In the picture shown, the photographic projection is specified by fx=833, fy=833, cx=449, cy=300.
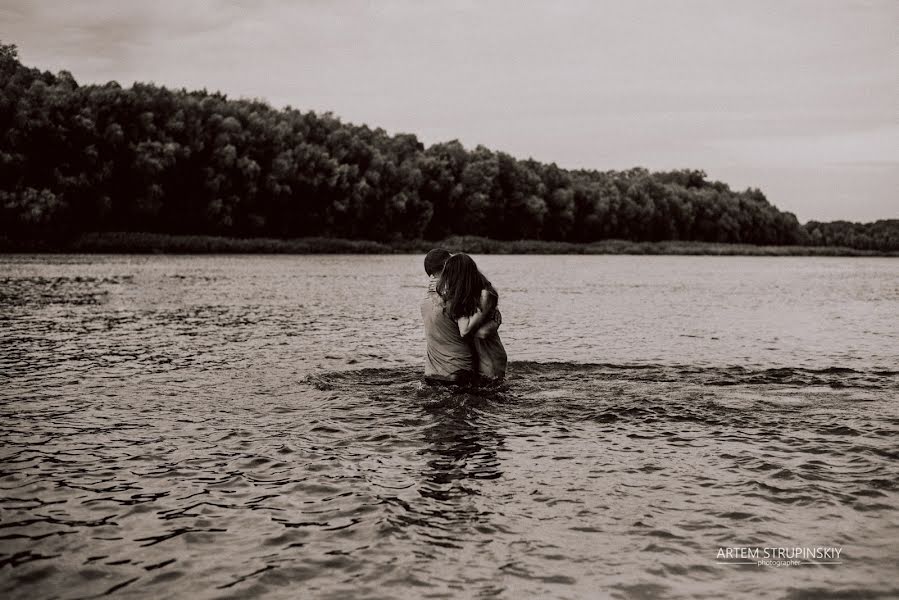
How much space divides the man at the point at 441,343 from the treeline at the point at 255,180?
75.9m

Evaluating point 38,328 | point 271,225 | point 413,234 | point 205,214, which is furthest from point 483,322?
point 413,234

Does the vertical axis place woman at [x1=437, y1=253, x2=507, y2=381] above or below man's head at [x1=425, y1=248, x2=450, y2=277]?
below

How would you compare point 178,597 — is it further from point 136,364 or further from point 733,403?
point 136,364

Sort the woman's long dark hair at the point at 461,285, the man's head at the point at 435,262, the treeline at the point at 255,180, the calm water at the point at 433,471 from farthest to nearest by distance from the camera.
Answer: the treeline at the point at 255,180 → the man's head at the point at 435,262 → the woman's long dark hair at the point at 461,285 → the calm water at the point at 433,471

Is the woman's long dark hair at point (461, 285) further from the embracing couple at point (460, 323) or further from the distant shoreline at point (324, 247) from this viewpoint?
the distant shoreline at point (324, 247)

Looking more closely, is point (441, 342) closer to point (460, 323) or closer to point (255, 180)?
point (460, 323)

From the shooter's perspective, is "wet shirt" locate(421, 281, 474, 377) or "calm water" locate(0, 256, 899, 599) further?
"wet shirt" locate(421, 281, 474, 377)

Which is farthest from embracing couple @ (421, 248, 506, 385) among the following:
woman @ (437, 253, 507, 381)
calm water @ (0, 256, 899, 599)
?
calm water @ (0, 256, 899, 599)

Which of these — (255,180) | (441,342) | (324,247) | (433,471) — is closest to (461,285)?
(441,342)

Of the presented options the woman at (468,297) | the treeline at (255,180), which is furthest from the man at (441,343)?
the treeline at (255,180)

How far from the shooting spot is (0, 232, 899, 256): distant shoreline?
85938 mm

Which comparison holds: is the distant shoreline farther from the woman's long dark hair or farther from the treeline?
the woman's long dark hair

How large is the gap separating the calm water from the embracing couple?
0.47m

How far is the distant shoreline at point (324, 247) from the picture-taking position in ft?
282
